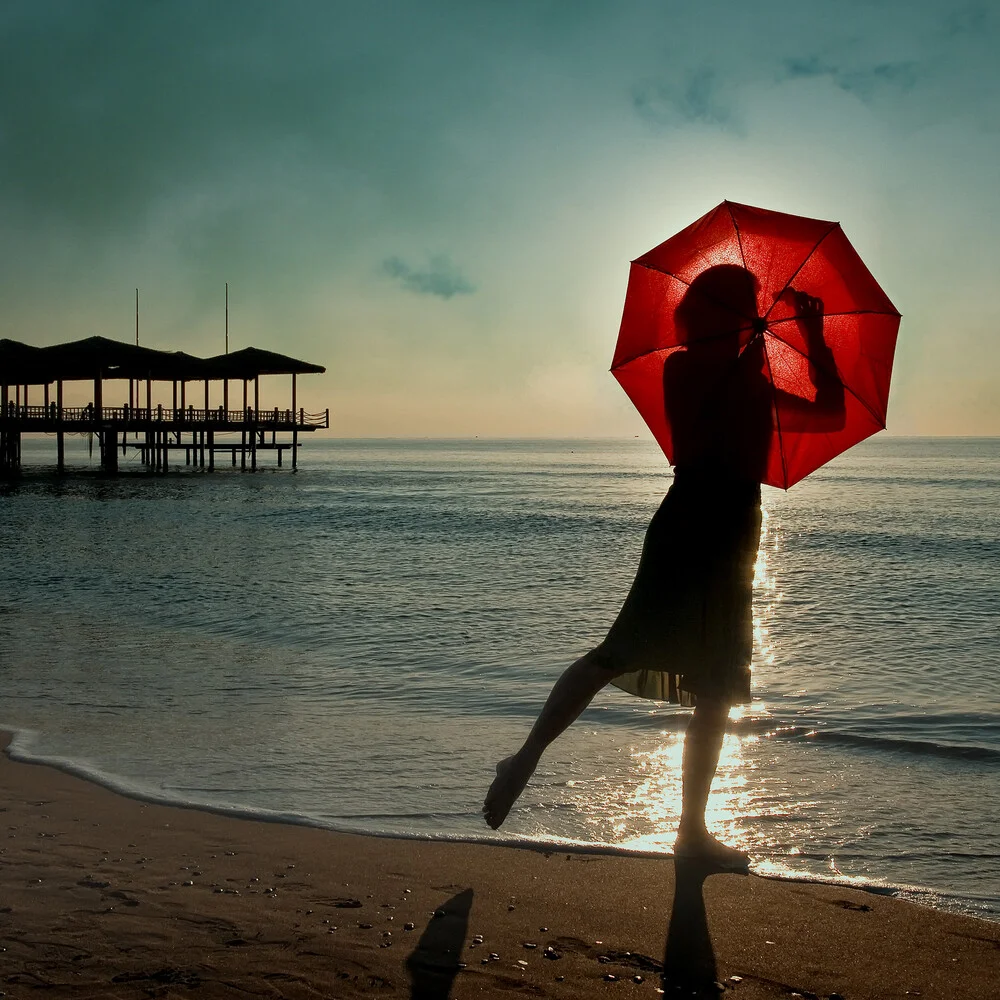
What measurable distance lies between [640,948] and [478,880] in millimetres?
681

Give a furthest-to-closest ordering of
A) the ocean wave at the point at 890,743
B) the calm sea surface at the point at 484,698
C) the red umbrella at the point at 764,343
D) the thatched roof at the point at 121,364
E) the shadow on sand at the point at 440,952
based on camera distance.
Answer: the thatched roof at the point at 121,364 → the ocean wave at the point at 890,743 → the calm sea surface at the point at 484,698 → the red umbrella at the point at 764,343 → the shadow on sand at the point at 440,952

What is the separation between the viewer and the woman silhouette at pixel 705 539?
3.15 m

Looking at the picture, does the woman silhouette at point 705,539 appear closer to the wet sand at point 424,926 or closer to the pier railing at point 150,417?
the wet sand at point 424,926

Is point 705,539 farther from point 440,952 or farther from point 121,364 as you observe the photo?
point 121,364

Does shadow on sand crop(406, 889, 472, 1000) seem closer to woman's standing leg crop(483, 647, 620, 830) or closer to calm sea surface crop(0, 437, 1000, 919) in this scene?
woman's standing leg crop(483, 647, 620, 830)

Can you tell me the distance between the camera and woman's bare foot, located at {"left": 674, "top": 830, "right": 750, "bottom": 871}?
337 cm

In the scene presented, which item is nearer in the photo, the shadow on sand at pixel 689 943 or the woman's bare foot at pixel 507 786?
the shadow on sand at pixel 689 943

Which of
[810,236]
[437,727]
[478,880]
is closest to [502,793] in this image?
[478,880]

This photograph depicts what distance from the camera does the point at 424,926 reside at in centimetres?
281

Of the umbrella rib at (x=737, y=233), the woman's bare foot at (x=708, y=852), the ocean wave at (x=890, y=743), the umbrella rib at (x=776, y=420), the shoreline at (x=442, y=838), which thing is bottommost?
the ocean wave at (x=890, y=743)

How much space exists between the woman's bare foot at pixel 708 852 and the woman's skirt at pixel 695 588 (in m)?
0.58

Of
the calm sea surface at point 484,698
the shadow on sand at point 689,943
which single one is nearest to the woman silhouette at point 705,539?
the shadow on sand at point 689,943

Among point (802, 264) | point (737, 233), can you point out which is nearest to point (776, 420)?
point (802, 264)

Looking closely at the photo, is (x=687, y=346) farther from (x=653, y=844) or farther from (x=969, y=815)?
(x=969, y=815)
